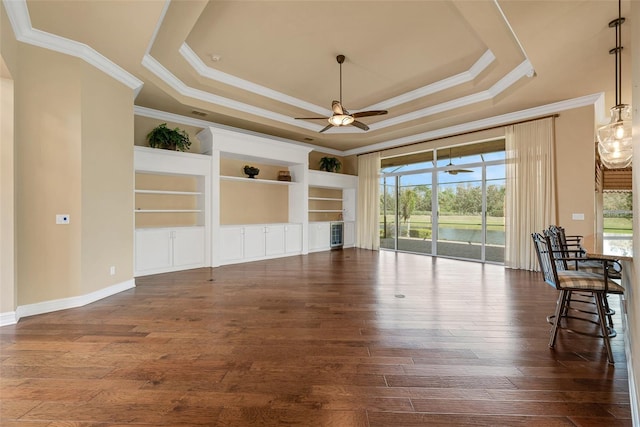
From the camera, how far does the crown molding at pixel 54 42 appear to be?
2906mm

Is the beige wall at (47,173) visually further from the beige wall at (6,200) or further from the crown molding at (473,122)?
the crown molding at (473,122)

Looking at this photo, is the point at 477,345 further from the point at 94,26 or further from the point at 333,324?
the point at 94,26

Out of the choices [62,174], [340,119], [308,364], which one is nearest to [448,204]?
[340,119]

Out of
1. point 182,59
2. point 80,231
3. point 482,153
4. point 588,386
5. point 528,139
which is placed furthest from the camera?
point 482,153

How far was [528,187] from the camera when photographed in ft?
18.7

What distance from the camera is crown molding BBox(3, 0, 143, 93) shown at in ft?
9.53

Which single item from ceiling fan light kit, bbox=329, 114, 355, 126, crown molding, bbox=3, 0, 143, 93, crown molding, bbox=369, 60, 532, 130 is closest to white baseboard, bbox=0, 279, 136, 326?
crown molding, bbox=3, 0, 143, 93

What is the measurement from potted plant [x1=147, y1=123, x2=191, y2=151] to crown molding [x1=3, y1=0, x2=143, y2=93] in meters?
1.14

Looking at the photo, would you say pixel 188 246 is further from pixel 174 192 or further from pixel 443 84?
pixel 443 84

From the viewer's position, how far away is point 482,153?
6.61m

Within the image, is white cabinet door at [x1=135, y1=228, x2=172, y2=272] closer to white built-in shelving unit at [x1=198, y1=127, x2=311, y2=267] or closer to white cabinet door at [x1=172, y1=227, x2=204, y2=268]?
white cabinet door at [x1=172, y1=227, x2=204, y2=268]

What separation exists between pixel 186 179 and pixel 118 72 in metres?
2.31

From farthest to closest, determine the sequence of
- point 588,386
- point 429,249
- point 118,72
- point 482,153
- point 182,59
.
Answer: point 429,249 < point 482,153 < point 182,59 < point 118,72 < point 588,386

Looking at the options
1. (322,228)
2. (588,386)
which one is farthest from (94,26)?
(322,228)
